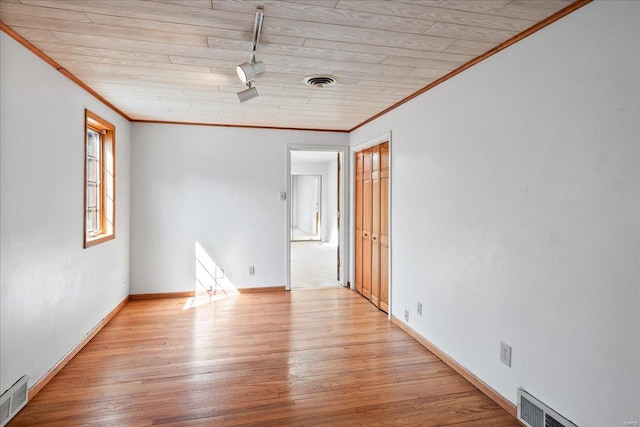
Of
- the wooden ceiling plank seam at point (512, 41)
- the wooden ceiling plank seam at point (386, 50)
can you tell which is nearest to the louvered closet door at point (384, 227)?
the wooden ceiling plank seam at point (512, 41)

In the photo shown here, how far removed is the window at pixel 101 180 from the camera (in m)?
3.70

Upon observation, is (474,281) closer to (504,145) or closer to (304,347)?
(504,145)

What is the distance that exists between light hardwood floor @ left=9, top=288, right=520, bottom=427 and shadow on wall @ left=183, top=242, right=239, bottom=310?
2.90ft

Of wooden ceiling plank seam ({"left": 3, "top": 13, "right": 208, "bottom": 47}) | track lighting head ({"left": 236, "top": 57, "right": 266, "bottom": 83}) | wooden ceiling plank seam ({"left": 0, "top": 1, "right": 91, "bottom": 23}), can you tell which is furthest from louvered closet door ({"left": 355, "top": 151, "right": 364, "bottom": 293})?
wooden ceiling plank seam ({"left": 0, "top": 1, "right": 91, "bottom": 23})

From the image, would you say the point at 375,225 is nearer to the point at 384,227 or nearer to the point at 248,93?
the point at 384,227

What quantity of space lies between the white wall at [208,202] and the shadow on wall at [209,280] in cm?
6

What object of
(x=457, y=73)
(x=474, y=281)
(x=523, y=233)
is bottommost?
(x=474, y=281)

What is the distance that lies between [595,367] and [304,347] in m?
2.13

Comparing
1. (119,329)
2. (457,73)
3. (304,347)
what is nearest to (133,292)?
(119,329)

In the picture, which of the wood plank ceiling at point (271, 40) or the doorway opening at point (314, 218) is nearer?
the wood plank ceiling at point (271, 40)

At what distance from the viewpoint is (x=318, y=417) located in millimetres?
2211

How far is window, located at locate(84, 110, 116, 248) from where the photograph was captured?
12.1 ft

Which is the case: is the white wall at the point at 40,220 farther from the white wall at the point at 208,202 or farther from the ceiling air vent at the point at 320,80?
the ceiling air vent at the point at 320,80

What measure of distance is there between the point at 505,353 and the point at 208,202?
12.6ft
